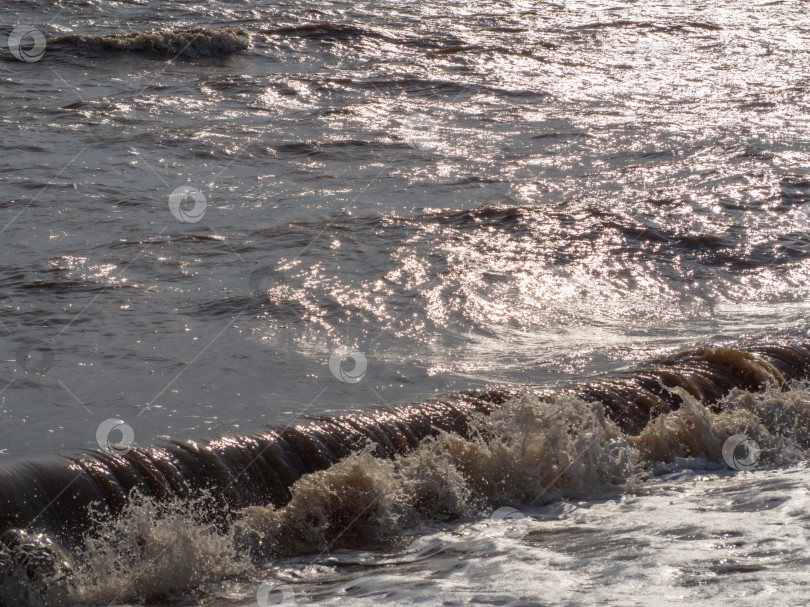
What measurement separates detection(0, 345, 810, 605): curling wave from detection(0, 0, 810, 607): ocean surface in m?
0.02

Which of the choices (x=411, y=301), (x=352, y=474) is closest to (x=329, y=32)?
(x=411, y=301)

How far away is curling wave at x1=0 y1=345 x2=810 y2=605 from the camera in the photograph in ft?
16.2

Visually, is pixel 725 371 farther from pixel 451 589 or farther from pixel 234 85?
pixel 234 85

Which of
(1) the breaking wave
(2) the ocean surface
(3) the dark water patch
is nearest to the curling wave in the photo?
(2) the ocean surface

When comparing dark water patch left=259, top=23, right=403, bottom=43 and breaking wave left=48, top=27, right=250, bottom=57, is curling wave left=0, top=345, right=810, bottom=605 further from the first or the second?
dark water patch left=259, top=23, right=403, bottom=43

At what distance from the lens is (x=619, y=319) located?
8.43 metres

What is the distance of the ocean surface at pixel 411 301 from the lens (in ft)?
16.4

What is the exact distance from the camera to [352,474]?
18.9 feet

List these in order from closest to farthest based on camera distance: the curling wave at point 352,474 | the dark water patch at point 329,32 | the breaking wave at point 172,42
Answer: the curling wave at point 352,474
the breaking wave at point 172,42
the dark water patch at point 329,32

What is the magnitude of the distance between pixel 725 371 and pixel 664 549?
299 cm

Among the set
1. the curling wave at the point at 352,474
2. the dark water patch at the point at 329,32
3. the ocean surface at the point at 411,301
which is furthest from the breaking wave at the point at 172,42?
the curling wave at the point at 352,474

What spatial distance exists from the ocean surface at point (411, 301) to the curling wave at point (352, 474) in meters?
0.02

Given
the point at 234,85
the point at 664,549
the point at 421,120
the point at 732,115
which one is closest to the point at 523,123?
the point at 421,120

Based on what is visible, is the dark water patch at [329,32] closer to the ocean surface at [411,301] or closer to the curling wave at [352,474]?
the ocean surface at [411,301]
